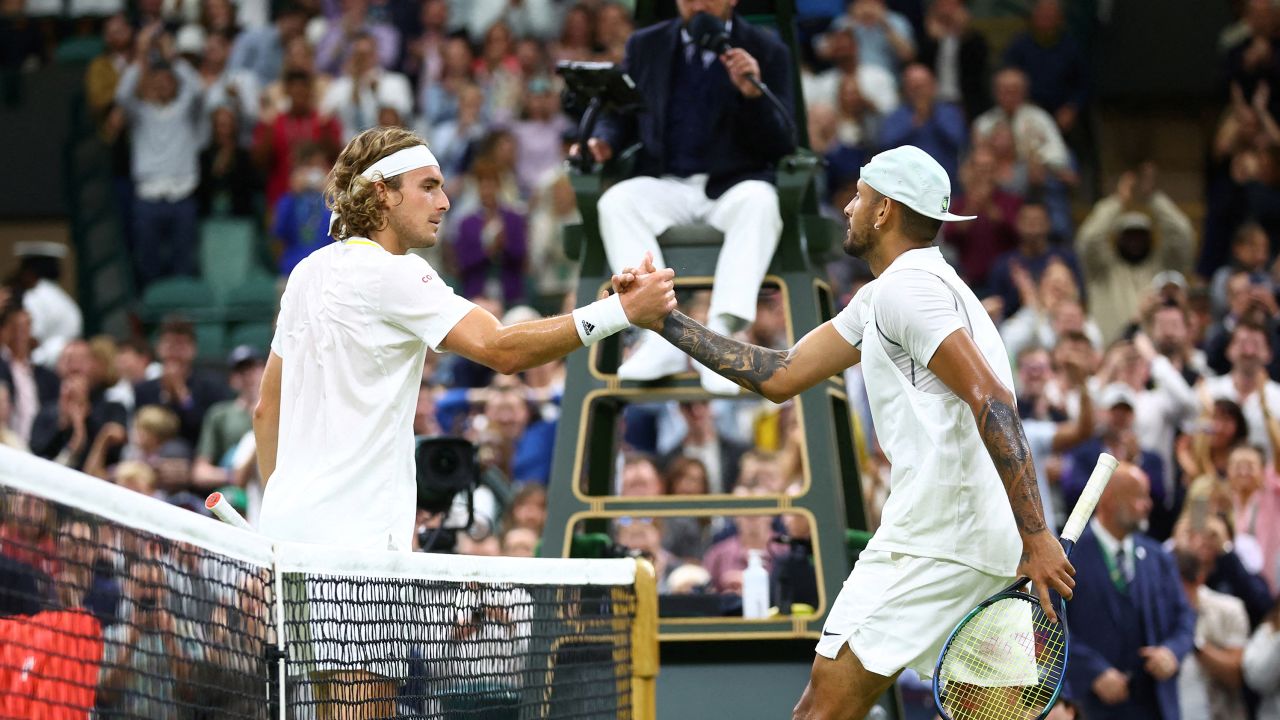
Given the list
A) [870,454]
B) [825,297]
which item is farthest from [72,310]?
[825,297]

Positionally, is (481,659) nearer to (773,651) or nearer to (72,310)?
(773,651)

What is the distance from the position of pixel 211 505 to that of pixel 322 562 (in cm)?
65

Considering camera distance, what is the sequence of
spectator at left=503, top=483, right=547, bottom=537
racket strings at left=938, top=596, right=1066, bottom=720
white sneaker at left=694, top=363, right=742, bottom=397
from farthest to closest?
1. spectator at left=503, top=483, right=547, bottom=537
2. white sneaker at left=694, top=363, right=742, bottom=397
3. racket strings at left=938, top=596, right=1066, bottom=720

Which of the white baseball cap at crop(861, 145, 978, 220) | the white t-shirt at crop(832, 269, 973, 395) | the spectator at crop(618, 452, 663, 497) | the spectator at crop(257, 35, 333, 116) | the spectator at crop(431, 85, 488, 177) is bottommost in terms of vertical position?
the white t-shirt at crop(832, 269, 973, 395)

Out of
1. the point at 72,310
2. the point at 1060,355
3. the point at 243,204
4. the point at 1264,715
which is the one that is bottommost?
the point at 1264,715

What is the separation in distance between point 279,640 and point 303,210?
11081 mm

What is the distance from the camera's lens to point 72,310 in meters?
15.5

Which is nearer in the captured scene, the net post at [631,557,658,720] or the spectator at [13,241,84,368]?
the net post at [631,557,658,720]

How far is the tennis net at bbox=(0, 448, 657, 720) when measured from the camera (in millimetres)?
3986

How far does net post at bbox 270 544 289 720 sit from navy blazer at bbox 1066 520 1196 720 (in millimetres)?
5600

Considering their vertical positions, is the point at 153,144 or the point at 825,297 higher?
the point at 153,144

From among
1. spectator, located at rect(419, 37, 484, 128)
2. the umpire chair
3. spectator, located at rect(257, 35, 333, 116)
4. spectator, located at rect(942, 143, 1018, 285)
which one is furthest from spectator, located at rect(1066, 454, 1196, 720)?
spectator, located at rect(257, 35, 333, 116)

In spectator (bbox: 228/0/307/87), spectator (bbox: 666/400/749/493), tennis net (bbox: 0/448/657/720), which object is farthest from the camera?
spectator (bbox: 228/0/307/87)

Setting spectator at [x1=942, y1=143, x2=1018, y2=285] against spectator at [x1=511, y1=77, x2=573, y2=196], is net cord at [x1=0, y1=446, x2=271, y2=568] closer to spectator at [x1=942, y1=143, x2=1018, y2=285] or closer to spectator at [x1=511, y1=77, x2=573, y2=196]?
spectator at [x1=942, y1=143, x2=1018, y2=285]
